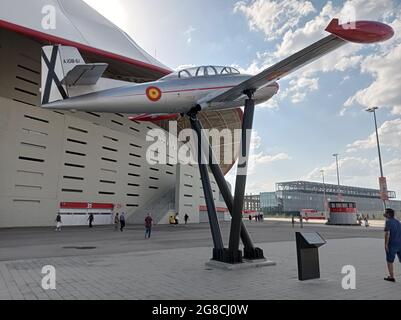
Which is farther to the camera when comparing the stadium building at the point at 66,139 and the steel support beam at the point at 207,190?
the stadium building at the point at 66,139

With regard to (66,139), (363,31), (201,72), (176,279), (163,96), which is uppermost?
(66,139)

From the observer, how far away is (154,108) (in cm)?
824

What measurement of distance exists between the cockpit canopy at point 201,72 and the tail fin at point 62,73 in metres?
2.26

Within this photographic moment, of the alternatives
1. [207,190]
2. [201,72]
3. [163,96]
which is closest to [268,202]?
[207,190]

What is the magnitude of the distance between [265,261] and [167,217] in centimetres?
2877

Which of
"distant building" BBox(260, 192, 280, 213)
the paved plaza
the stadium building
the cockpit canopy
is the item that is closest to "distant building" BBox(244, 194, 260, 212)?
"distant building" BBox(260, 192, 280, 213)

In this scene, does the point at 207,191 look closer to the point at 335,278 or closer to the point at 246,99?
the point at 246,99

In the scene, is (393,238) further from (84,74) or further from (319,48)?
(84,74)

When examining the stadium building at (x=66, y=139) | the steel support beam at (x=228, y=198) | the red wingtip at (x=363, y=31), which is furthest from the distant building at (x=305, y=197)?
the red wingtip at (x=363, y=31)

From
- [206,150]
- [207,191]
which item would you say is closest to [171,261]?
[207,191]

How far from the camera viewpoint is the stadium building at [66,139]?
85.6ft

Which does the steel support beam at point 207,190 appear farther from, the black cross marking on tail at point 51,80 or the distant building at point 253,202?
the distant building at point 253,202

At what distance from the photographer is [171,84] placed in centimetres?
841

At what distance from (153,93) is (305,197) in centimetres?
10318
